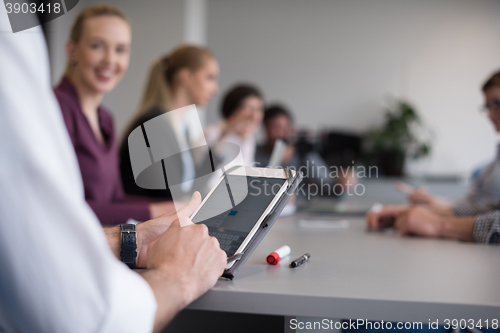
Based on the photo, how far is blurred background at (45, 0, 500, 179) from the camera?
432cm

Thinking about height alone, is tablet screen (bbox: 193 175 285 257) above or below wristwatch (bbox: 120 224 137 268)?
above

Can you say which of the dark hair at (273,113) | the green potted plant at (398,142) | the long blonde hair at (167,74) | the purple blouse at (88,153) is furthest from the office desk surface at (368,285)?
the green potted plant at (398,142)

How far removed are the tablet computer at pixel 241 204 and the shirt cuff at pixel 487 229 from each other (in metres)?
0.68

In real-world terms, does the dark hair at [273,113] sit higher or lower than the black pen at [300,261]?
lower

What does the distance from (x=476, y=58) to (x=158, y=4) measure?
337 cm

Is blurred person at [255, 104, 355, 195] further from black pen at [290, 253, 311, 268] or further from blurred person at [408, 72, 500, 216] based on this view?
black pen at [290, 253, 311, 268]

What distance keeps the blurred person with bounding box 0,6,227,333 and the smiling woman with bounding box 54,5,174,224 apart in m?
0.87

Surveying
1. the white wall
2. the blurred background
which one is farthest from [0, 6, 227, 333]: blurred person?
the white wall

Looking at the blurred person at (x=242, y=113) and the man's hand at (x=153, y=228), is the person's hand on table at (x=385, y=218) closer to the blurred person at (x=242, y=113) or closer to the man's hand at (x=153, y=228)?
the man's hand at (x=153, y=228)

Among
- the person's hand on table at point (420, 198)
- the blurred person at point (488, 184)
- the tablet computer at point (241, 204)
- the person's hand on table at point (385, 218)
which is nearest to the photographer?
the tablet computer at point (241, 204)

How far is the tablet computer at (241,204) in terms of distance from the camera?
75cm

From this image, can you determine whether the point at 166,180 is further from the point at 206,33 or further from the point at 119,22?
the point at 206,33

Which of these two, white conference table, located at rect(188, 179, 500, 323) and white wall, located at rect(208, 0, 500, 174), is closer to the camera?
white conference table, located at rect(188, 179, 500, 323)

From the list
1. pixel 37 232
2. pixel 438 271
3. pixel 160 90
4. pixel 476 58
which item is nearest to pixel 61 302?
pixel 37 232
